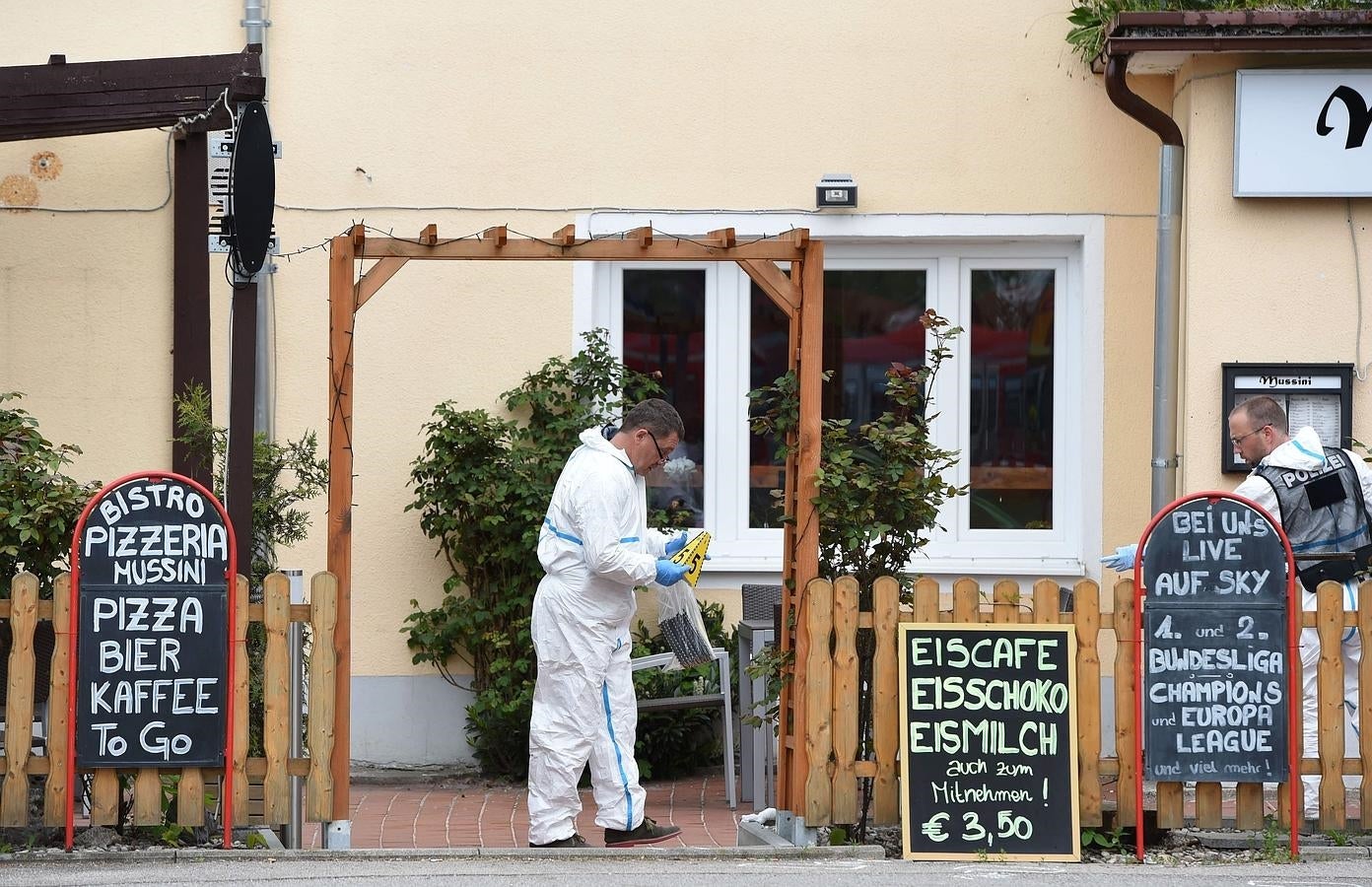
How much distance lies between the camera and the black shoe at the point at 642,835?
6270 mm

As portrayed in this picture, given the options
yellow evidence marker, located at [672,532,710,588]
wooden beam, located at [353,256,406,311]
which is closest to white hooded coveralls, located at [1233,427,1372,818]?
yellow evidence marker, located at [672,532,710,588]

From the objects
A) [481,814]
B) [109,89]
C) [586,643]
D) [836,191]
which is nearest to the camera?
[586,643]

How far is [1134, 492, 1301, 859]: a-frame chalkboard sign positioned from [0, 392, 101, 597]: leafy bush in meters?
3.88

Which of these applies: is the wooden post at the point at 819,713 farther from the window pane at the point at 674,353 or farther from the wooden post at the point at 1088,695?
the window pane at the point at 674,353

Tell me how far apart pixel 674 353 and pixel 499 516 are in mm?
1431

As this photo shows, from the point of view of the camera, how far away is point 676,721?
8125 mm

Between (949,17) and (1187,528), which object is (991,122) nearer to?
(949,17)

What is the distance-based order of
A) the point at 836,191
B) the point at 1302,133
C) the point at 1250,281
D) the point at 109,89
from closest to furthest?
the point at 109,89, the point at 1302,133, the point at 1250,281, the point at 836,191

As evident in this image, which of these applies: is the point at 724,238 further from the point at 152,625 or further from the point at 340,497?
the point at 152,625

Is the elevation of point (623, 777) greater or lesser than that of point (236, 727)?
lesser

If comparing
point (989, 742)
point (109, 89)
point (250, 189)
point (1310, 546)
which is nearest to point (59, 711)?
point (250, 189)

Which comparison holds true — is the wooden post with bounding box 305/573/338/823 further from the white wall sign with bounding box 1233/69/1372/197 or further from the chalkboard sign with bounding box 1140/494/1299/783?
the white wall sign with bounding box 1233/69/1372/197

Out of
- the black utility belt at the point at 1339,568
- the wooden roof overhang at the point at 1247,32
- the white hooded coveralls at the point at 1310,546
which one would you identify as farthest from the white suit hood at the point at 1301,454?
the wooden roof overhang at the point at 1247,32

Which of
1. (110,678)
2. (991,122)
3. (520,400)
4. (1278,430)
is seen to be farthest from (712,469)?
(110,678)
